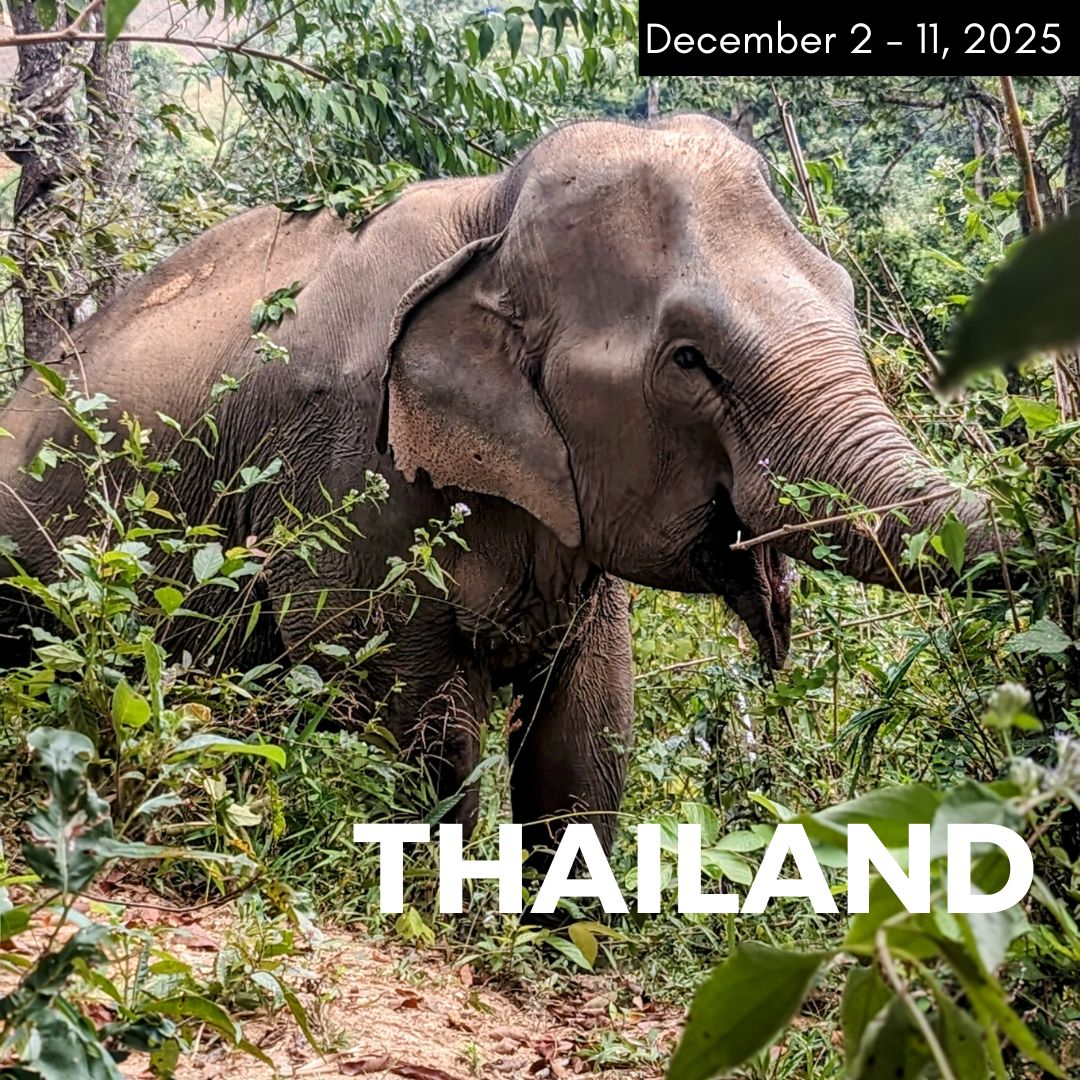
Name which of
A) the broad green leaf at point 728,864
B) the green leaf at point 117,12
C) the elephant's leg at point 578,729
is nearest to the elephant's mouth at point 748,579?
the elephant's leg at point 578,729

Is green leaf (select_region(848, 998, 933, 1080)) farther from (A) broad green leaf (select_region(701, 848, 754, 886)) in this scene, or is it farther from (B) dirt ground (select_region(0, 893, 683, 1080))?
(A) broad green leaf (select_region(701, 848, 754, 886))

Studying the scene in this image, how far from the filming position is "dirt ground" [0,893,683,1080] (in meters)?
2.88

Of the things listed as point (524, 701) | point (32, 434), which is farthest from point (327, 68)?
point (524, 701)

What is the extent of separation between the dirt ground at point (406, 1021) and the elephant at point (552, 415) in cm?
45

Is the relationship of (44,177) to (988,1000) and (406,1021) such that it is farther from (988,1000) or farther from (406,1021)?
(988,1000)

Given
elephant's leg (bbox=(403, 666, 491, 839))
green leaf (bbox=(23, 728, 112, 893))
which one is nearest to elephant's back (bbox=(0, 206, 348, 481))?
elephant's leg (bbox=(403, 666, 491, 839))

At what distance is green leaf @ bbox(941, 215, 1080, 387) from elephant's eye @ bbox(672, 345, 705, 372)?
3.71 meters

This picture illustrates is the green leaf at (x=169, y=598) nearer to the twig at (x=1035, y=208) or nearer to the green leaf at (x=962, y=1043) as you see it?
the twig at (x=1035, y=208)

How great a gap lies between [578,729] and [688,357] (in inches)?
54.4

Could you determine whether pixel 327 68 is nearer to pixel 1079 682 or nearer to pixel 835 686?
pixel 835 686

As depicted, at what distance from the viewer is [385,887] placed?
3.59 meters

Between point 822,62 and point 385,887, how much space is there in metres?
5.58

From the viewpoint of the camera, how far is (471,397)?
4562 mm

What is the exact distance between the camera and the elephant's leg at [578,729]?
201 inches
